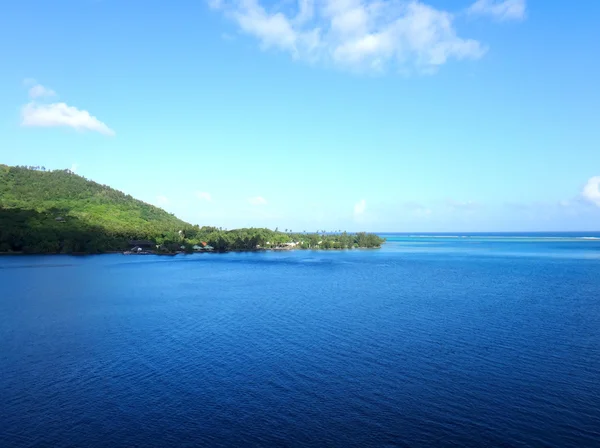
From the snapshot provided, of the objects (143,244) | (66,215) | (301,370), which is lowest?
(301,370)

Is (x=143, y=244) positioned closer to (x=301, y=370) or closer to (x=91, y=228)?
(x=91, y=228)

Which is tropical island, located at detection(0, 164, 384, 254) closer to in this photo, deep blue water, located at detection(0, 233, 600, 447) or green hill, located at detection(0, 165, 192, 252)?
green hill, located at detection(0, 165, 192, 252)

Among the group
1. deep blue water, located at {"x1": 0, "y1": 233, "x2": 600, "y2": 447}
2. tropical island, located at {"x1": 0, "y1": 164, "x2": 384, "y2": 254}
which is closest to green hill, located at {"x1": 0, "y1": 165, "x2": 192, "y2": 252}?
tropical island, located at {"x1": 0, "y1": 164, "x2": 384, "y2": 254}

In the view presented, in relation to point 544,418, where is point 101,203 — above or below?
above

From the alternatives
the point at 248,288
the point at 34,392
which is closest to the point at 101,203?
the point at 248,288

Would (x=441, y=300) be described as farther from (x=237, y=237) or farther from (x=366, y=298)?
(x=237, y=237)

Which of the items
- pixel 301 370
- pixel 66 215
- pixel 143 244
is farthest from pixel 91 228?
pixel 301 370
